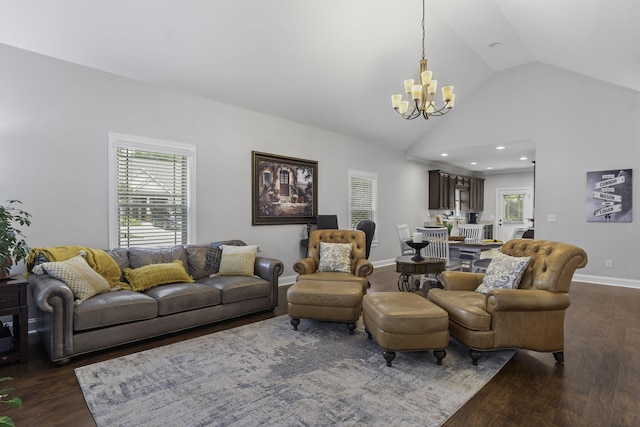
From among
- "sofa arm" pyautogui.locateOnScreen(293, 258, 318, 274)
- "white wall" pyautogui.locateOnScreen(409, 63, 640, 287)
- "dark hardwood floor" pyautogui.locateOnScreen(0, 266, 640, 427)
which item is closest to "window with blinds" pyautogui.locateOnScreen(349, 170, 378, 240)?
"white wall" pyautogui.locateOnScreen(409, 63, 640, 287)

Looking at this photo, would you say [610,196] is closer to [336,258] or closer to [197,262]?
[336,258]

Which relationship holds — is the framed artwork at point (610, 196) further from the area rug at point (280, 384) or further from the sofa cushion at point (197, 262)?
the sofa cushion at point (197, 262)

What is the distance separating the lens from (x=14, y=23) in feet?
10.5

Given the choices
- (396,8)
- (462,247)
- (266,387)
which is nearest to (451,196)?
(462,247)

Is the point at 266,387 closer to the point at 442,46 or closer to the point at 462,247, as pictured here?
the point at 462,247

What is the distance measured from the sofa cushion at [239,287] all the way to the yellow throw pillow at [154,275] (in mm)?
312

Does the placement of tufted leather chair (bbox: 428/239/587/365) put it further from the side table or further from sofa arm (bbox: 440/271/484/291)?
the side table

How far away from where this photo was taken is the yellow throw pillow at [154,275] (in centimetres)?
361

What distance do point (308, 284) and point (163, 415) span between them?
1.85 metres

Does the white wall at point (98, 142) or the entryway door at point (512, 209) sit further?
the entryway door at point (512, 209)

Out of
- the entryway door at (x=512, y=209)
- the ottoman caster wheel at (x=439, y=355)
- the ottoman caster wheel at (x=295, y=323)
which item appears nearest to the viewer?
the ottoman caster wheel at (x=439, y=355)

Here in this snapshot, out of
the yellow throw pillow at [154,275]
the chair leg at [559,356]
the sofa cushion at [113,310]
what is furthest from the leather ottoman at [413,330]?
the yellow throw pillow at [154,275]

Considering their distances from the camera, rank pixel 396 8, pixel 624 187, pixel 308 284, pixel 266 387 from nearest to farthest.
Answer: pixel 266 387 → pixel 308 284 → pixel 396 8 → pixel 624 187

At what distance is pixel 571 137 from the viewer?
617 centimetres
